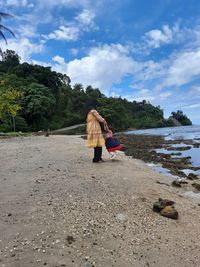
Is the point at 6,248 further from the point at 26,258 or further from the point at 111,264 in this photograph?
the point at 111,264

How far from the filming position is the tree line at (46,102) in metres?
50.8

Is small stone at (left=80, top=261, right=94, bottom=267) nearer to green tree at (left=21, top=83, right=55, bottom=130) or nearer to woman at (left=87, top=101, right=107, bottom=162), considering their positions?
woman at (left=87, top=101, right=107, bottom=162)

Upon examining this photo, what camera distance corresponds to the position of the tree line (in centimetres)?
5084

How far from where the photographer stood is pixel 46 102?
205ft

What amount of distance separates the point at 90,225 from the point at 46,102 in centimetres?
5768

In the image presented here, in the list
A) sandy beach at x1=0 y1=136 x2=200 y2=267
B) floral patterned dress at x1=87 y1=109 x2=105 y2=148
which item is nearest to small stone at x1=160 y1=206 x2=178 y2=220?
sandy beach at x1=0 y1=136 x2=200 y2=267

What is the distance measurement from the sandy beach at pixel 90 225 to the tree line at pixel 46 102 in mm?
25430

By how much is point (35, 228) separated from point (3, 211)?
43.1 inches

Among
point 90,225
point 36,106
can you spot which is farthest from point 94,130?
point 36,106

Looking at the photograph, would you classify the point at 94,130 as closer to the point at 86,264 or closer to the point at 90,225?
the point at 90,225

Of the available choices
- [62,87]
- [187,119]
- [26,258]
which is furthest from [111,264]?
[187,119]

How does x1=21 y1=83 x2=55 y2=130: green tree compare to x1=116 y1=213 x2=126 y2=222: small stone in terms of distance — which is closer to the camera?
x1=116 y1=213 x2=126 y2=222: small stone

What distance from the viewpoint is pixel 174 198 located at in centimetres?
862

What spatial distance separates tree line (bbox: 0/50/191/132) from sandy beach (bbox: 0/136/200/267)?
25430 mm
